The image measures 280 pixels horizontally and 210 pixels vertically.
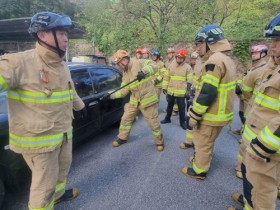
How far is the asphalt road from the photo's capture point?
2.78m

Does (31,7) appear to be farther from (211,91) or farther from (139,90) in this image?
(211,91)

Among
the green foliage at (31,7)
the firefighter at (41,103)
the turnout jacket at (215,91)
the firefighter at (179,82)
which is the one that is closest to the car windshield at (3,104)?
the firefighter at (41,103)

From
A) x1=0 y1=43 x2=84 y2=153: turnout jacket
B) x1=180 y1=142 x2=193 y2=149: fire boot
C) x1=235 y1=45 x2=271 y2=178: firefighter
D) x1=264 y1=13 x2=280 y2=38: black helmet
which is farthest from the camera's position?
x1=180 y1=142 x2=193 y2=149: fire boot

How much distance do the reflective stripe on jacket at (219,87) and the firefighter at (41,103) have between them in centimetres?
164

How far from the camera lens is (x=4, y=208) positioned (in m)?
2.57

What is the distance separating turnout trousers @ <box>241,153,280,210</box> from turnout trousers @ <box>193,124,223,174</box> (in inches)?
42.2

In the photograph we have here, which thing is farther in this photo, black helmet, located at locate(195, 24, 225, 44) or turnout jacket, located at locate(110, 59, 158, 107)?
turnout jacket, located at locate(110, 59, 158, 107)

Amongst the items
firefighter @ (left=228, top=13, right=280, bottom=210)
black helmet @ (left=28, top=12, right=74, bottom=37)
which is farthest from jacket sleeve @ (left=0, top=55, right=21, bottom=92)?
firefighter @ (left=228, top=13, right=280, bottom=210)

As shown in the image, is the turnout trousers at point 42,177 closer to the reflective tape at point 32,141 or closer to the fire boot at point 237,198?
the reflective tape at point 32,141

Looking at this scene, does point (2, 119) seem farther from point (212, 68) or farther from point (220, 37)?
point (220, 37)

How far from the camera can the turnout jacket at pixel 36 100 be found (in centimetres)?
186

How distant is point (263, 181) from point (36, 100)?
1.99m

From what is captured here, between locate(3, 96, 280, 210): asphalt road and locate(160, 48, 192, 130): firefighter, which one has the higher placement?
locate(160, 48, 192, 130): firefighter

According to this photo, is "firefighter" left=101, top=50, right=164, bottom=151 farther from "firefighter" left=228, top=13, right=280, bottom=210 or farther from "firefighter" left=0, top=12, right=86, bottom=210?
"firefighter" left=228, top=13, right=280, bottom=210
